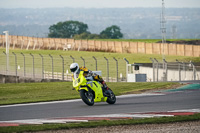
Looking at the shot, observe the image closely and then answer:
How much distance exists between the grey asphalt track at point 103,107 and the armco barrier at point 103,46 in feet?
153

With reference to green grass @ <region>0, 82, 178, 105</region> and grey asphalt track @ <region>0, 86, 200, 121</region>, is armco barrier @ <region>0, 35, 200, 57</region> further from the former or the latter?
grey asphalt track @ <region>0, 86, 200, 121</region>

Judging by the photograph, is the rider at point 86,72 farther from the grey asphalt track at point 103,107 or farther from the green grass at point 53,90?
the green grass at point 53,90

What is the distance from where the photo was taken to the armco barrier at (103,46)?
224ft

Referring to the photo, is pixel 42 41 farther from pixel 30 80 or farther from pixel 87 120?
pixel 87 120

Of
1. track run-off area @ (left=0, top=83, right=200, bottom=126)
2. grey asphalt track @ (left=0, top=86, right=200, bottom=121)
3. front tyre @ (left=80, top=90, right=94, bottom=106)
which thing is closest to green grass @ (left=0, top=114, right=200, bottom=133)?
track run-off area @ (left=0, top=83, right=200, bottom=126)

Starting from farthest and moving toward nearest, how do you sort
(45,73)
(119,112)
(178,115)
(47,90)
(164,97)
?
(45,73) < (47,90) < (164,97) < (119,112) < (178,115)

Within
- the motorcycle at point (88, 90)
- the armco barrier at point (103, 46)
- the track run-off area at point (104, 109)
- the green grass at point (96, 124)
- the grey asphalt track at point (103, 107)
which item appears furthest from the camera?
the armco barrier at point (103, 46)

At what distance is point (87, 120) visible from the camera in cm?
1472

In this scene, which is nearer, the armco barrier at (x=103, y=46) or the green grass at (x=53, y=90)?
the green grass at (x=53, y=90)

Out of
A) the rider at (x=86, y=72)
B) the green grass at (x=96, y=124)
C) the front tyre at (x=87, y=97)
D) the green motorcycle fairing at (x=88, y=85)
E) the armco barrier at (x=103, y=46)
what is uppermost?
the armco barrier at (x=103, y=46)


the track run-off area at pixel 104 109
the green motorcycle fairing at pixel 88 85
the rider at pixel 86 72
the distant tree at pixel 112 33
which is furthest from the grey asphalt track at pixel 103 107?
the distant tree at pixel 112 33

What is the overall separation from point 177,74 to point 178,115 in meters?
26.3

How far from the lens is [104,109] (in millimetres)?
17234

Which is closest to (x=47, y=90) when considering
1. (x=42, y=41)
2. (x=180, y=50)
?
(x=180, y=50)
